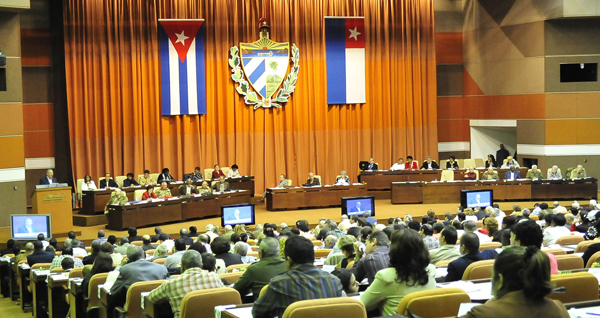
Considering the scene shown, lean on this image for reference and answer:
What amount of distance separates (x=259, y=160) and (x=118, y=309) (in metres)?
13.8

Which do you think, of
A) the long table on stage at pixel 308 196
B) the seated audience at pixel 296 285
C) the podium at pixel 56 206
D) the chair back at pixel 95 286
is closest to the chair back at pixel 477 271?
the seated audience at pixel 296 285

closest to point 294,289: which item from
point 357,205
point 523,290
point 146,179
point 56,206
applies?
point 523,290

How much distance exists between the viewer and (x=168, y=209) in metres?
15.0

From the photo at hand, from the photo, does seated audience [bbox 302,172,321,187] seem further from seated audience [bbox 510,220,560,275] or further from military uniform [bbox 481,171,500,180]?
seated audience [bbox 510,220,560,275]

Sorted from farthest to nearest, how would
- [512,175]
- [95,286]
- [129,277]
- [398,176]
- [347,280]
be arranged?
[398,176] < [512,175] < [95,286] < [129,277] < [347,280]

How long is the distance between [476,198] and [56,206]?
867cm

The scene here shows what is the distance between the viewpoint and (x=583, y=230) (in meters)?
9.26

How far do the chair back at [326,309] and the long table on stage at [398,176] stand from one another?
1486 centimetres

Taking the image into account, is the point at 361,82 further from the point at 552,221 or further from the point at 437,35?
the point at 552,221

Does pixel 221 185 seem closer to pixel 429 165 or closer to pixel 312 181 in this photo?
pixel 312 181

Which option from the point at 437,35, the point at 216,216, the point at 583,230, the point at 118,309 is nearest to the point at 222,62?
the point at 216,216

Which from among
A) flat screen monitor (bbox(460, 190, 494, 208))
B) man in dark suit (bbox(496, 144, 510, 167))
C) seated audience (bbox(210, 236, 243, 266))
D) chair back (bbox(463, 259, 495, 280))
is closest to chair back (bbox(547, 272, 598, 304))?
chair back (bbox(463, 259, 495, 280))

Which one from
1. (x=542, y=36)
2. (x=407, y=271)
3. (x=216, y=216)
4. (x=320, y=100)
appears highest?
(x=542, y=36)

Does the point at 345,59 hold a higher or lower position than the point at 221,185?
higher
